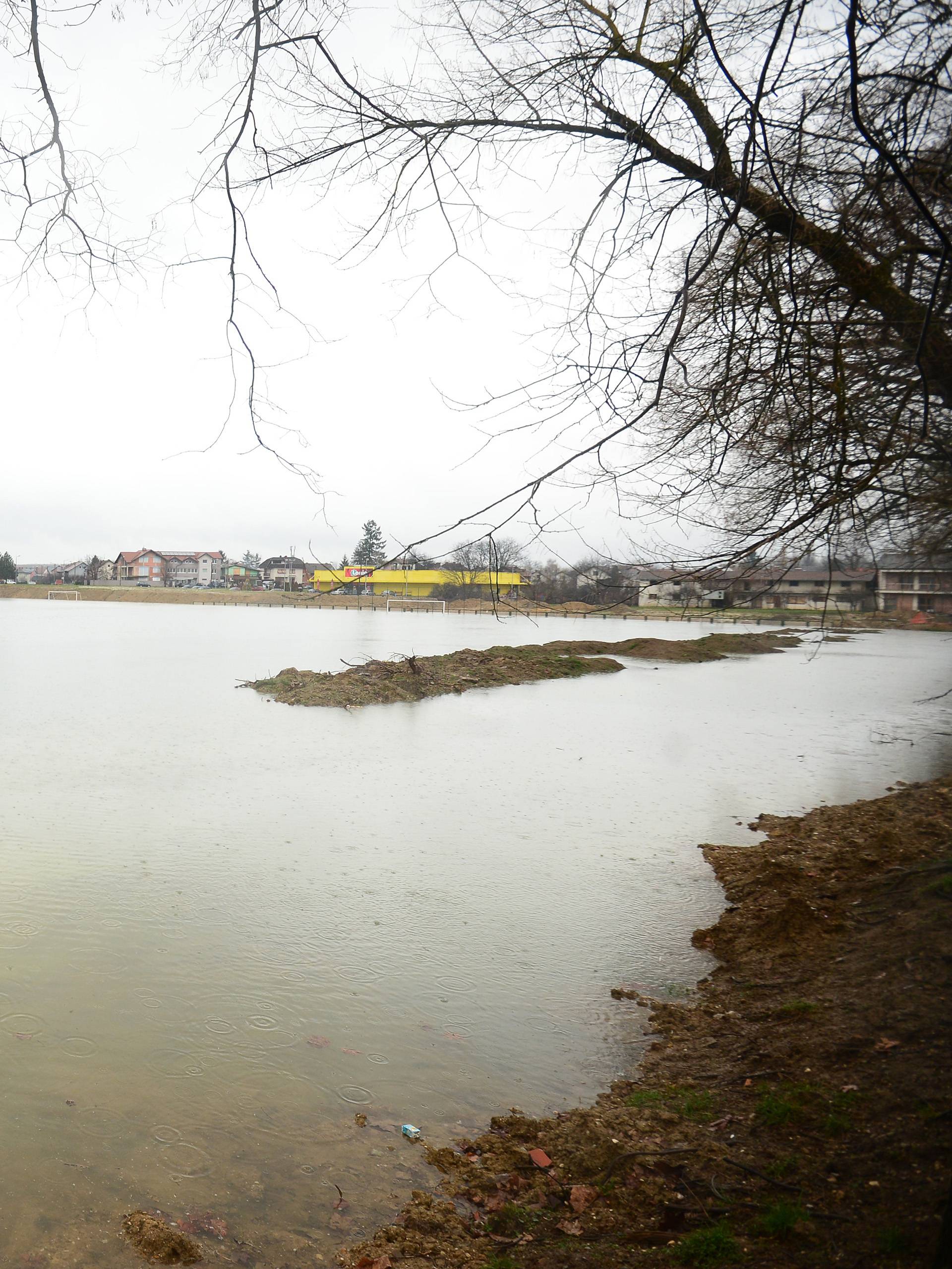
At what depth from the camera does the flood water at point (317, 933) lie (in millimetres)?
3240

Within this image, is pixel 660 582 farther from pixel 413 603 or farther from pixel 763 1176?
pixel 413 603

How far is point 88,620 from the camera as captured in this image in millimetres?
47938

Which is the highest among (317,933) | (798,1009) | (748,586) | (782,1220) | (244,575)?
(244,575)

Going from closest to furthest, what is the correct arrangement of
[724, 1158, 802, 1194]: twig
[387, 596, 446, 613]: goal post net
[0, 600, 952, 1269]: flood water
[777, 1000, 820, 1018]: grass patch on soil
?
[724, 1158, 802, 1194]: twig, [0, 600, 952, 1269]: flood water, [777, 1000, 820, 1018]: grass patch on soil, [387, 596, 446, 613]: goal post net

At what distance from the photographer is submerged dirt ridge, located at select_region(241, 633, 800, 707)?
17766 millimetres

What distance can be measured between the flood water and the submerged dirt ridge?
2775 millimetres

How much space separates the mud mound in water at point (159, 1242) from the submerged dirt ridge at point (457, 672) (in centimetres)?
988

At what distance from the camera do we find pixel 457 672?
21.8m

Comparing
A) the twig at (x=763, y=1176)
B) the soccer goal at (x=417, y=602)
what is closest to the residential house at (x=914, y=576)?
the twig at (x=763, y=1176)

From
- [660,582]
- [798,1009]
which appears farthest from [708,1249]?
[660,582]

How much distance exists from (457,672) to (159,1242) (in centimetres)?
1912

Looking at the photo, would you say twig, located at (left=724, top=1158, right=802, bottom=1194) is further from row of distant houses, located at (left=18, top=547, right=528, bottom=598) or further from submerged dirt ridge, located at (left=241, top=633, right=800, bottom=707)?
submerged dirt ridge, located at (left=241, top=633, right=800, bottom=707)

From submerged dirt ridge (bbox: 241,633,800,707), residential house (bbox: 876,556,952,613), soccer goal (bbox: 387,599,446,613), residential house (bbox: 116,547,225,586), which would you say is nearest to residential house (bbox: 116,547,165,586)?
residential house (bbox: 116,547,225,586)

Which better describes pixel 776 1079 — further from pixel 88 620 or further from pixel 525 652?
pixel 88 620
